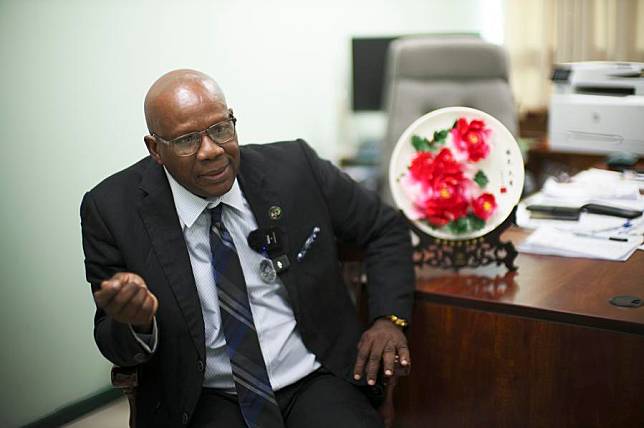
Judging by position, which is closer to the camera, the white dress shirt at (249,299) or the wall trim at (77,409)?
the white dress shirt at (249,299)

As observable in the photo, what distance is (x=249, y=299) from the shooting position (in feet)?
5.44

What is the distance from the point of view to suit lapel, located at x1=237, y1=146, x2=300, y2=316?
1691 millimetres

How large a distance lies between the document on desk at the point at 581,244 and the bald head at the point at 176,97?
101 centimetres

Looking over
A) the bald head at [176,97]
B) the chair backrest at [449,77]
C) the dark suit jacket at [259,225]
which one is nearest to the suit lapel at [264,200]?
the dark suit jacket at [259,225]

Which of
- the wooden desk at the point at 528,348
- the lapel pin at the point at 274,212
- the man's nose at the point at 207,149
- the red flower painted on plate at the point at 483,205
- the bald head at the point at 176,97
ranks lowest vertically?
the wooden desk at the point at 528,348

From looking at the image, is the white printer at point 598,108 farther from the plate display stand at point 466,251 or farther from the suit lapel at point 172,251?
the suit lapel at point 172,251

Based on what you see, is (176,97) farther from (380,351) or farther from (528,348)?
(528,348)

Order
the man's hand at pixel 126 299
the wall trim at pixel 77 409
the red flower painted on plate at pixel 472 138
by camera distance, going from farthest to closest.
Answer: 1. the wall trim at pixel 77 409
2. the red flower painted on plate at pixel 472 138
3. the man's hand at pixel 126 299

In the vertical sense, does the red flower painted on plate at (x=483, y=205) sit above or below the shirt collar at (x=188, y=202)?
below

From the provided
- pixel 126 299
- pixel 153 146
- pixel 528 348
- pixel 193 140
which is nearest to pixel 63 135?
pixel 153 146

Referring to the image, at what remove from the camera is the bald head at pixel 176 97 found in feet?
5.05

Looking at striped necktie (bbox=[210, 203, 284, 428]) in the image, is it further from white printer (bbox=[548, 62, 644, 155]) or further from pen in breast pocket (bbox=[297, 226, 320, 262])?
white printer (bbox=[548, 62, 644, 155])

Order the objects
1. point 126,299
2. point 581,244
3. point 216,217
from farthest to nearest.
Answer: point 581,244, point 216,217, point 126,299

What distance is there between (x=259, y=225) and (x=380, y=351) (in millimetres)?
408
